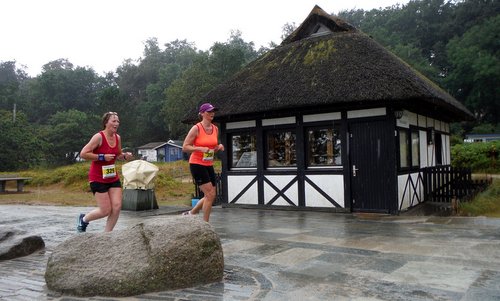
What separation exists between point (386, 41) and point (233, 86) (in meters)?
47.1

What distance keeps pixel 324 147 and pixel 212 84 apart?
40294 mm

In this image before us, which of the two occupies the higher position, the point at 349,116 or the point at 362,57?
the point at 362,57

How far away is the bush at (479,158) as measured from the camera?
76.3ft

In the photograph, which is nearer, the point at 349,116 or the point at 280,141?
the point at 349,116

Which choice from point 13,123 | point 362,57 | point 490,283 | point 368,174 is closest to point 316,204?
point 368,174

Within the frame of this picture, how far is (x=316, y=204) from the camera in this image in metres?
11.0

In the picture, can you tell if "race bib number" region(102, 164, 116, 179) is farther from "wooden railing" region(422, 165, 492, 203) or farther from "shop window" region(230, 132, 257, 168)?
"wooden railing" region(422, 165, 492, 203)

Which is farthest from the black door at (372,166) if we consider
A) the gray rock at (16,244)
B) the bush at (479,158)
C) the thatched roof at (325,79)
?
the bush at (479,158)

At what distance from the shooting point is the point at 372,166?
1015cm

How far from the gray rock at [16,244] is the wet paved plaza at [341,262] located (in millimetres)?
132

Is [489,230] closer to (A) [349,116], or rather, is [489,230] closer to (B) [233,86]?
(A) [349,116]

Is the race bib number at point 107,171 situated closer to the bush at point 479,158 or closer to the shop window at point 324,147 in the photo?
the shop window at point 324,147

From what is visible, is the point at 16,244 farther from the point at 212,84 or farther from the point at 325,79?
the point at 212,84

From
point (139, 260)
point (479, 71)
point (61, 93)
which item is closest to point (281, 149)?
point (139, 260)
